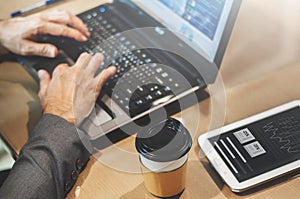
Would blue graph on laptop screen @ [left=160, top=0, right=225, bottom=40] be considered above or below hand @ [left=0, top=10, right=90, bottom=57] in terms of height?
below

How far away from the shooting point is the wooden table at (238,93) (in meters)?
0.76

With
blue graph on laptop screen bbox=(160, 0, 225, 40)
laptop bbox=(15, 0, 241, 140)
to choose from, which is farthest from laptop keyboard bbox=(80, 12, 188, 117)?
blue graph on laptop screen bbox=(160, 0, 225, 40)

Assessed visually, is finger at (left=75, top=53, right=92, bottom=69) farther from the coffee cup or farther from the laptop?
the coffee cup

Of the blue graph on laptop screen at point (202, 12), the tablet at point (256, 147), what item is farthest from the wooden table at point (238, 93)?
the blue graph on laptop screen at point (202, 12)

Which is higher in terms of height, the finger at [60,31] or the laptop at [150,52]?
the finger at [60,31]

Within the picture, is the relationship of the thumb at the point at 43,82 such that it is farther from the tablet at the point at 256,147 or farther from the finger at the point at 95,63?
the tablet at the point at 256,147

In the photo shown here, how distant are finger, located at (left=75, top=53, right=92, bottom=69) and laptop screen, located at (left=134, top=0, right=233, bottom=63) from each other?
19cm

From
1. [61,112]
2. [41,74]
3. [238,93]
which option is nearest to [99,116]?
[61,112]

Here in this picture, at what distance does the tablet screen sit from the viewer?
74 cm

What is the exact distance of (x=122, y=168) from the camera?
0.80 m

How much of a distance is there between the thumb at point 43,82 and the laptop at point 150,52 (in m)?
0.02

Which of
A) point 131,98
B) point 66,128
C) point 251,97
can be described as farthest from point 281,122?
point 66,128

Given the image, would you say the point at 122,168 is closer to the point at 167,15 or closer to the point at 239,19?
the point at 167,15

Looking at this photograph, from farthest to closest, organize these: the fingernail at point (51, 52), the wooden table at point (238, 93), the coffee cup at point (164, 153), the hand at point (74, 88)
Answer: the fingernail at point (51, 52) < the hand at point (74, 88) < the wooden table at point (238, 93) < the coffee cup at point (164, 153)
